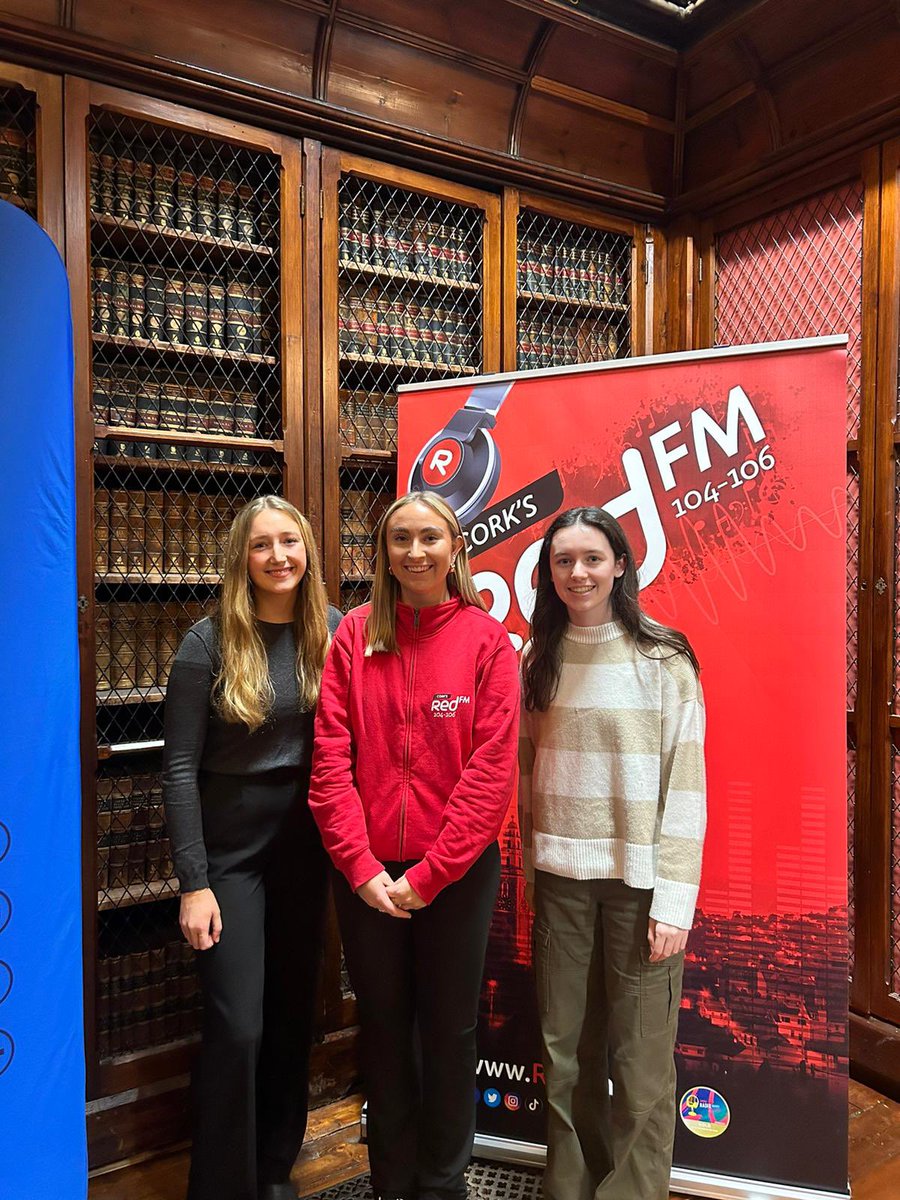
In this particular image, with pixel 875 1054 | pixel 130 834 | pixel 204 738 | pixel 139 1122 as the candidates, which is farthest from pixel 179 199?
pixel 875 1054

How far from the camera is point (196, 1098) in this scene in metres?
1.74

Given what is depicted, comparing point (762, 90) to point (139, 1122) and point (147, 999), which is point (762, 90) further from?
point (139, 1122)

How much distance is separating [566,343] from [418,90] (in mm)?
883

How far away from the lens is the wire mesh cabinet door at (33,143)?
2.00 meters

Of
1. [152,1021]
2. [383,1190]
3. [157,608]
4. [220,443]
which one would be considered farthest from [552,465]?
[152,1021]

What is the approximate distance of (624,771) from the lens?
1.72 meters

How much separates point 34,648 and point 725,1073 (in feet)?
5.86

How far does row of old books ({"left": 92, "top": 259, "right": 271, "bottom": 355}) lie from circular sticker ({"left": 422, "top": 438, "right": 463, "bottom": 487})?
612 mm

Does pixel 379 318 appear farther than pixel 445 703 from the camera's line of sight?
Yes

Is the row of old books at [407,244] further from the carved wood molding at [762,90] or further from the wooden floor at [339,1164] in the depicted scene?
the wooden floor at [339,1164]

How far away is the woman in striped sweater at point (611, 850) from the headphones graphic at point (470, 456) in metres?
0.43

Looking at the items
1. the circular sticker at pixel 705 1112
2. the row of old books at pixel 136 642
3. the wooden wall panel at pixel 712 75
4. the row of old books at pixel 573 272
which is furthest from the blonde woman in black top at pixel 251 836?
the wooden wall panel at pixel 712 75

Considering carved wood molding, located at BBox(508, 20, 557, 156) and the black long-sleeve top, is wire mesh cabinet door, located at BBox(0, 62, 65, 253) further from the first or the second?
carved wood molding, located at BBox(508, 20, 557, 156)

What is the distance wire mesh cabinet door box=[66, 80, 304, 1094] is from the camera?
2.12 metres
